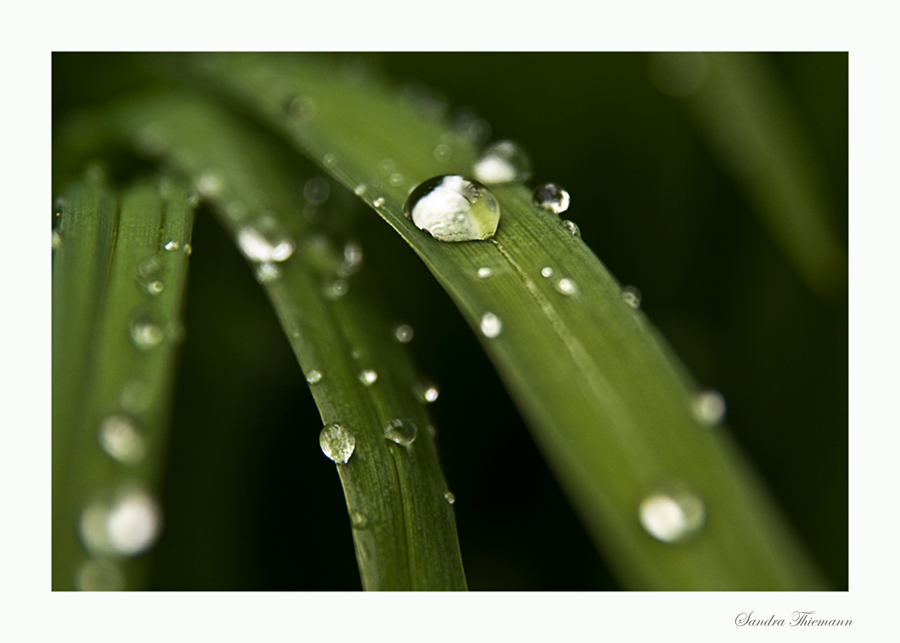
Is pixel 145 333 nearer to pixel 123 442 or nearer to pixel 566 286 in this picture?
pixel 123 442

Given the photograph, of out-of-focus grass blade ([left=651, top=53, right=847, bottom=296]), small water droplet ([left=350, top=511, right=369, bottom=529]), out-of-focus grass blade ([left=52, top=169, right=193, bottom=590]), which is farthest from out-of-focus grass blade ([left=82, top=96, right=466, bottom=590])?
out-of-focus grass blade ([left=651, top=53, right=847, bottom=296])

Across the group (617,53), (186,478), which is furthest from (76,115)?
(617,53)

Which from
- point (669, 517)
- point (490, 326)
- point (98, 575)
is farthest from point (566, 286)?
point (98, 575)

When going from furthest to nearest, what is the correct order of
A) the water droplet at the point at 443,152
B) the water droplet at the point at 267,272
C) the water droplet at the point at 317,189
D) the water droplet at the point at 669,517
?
the water droplet at the point at 317,189 → the water droplet at the point at 443,152 → the water droplet at the point at 267,272 → the water droplet at the point at 669,517

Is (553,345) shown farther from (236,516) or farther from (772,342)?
(772,342)

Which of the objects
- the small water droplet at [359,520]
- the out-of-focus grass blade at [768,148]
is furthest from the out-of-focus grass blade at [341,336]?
the out-of-focus grass blade at [768,148]

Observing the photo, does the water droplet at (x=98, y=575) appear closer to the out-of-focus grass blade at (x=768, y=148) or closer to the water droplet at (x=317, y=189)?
the water droplet at (x=317, y=189)

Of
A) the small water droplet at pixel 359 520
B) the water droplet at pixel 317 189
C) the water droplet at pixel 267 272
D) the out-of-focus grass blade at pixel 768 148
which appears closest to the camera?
the small water droplet at pixel 359 520
